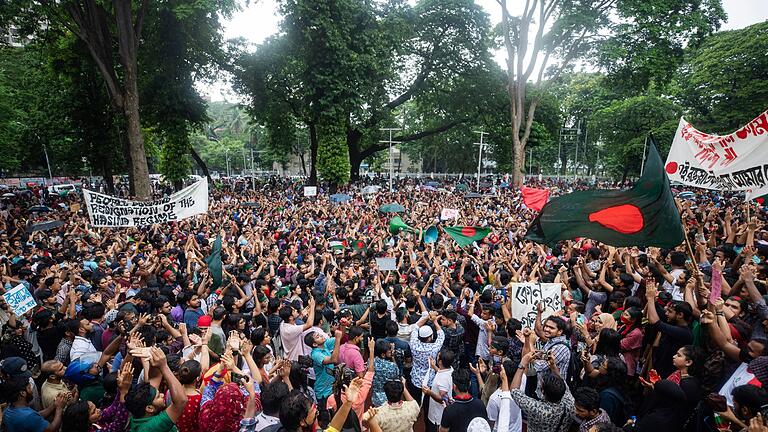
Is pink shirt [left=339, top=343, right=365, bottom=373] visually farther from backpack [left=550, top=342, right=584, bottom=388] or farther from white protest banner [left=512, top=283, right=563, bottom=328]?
white protest banner [left=512, top=283, right=563, bottom=328]

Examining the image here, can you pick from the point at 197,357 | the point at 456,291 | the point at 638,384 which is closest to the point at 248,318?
the point at 197,357

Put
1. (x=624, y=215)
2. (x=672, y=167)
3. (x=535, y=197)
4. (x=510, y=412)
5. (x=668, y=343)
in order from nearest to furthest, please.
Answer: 1. (x=510, y=412)
2. (x=668, y=343)
3. (x=624, y=215)
4. (x=672, y=167)
5. (x=535, y=197)

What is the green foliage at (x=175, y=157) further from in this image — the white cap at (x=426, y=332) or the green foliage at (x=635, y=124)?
the green foliage at (x=635, y=124)

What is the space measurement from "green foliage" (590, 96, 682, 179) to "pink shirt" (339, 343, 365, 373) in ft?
128

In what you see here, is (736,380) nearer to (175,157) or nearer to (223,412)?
(223,412)

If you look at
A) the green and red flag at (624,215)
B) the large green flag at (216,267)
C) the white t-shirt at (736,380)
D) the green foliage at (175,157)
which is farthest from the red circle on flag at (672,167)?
the green foliage at (175,157)

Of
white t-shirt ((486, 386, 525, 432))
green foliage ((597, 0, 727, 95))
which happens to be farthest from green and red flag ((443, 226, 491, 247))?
green foliage ((597, 0, 727, 95))

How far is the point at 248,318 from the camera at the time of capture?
612 centimetres

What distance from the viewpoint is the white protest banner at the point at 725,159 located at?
679 cm

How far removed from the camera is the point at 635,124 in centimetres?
4009

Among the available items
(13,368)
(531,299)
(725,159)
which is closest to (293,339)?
(13,368)

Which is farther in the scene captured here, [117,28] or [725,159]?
[117,28]

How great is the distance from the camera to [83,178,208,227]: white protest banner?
997 centimetres

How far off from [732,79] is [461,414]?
35.6 metres
